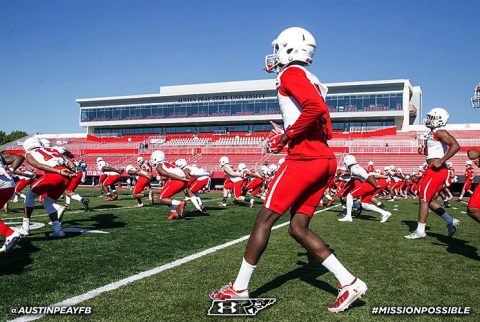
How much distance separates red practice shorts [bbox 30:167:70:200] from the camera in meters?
7.46

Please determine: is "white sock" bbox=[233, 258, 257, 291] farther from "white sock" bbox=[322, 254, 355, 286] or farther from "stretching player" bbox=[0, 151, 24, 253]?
"stretching player" bbox=[0, 151, 24, 253]

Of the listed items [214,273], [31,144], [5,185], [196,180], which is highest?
[31,144]

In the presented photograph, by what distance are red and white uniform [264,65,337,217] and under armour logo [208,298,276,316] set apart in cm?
79

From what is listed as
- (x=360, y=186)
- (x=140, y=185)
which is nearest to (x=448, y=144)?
(x=360, y=186)

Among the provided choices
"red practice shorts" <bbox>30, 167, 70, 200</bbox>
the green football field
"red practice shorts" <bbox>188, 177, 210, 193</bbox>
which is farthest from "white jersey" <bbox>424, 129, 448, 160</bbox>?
"red practice shorts" <bbox>188, 177, 210, 193</bbox>

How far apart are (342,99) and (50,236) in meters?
47.4

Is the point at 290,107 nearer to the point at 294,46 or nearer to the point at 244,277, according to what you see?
the point at 294,46

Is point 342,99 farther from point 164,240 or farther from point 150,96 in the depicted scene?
point 164,240

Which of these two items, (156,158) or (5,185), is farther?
(156,158)

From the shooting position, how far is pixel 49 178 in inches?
296

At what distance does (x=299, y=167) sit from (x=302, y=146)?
7.1 inches

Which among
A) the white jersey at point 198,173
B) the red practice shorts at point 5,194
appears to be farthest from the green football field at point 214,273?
the white jersey at point 198,173

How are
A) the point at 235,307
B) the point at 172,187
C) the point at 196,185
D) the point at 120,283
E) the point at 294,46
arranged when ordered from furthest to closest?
1. the point at 196,185
2. the point at 172,187
3. the point at 120,283
4. the point at 294,46
5. the point at 235,307

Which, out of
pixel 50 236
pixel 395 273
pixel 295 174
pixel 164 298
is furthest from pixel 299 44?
pixel 50 236
